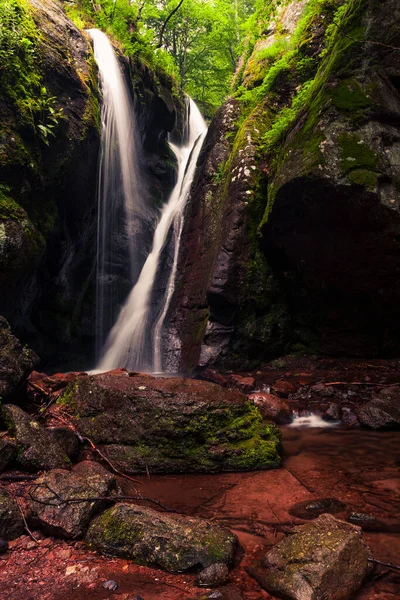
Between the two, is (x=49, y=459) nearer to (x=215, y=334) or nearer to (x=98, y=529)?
(x=98, y=529)

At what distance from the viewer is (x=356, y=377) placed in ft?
25.0

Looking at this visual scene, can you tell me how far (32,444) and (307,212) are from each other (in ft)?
21.4

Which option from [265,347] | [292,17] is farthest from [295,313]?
[292,17]

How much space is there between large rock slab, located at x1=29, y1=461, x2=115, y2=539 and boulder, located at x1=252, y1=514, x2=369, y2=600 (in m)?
1.32

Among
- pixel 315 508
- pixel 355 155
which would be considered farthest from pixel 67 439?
pixel 355 155

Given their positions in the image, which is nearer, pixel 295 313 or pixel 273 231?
pixel 273 231

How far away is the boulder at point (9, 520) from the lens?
8.75 ft

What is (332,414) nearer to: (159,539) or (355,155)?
(159,539)

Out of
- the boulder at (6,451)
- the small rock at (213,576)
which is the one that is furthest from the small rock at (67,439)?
the small rock at (213,576)

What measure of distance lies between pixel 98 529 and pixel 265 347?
22.4ft

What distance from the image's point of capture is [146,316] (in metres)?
12.1

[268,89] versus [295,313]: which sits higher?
[268,89]

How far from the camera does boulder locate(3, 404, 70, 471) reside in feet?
11.8

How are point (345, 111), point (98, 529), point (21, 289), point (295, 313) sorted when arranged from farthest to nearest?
point (295, 313), point (21, 289), point (345, 111), point (98, 529)
